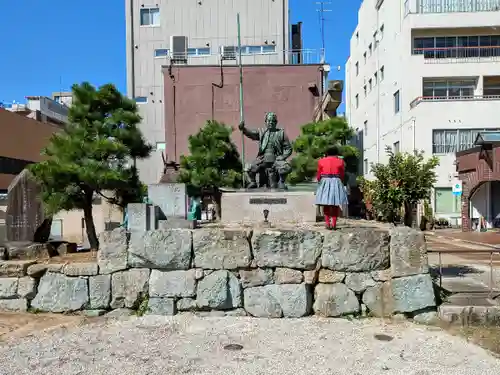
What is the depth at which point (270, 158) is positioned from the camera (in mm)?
9141

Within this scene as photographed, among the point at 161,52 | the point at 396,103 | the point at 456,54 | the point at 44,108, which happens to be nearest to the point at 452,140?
the point at 396,103

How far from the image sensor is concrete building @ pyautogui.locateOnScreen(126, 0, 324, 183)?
1101 inches

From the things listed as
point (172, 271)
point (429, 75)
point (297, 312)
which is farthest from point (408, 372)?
point (429, 75)

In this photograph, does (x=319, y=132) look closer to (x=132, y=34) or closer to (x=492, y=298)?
(x=492, y=298)

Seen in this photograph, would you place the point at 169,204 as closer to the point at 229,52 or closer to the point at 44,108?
the point at 229,52

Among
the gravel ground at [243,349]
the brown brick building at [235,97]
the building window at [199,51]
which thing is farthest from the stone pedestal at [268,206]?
the building window at [199,51]

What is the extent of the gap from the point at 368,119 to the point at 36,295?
2813 cm

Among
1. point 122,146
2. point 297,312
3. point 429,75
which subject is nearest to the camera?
point 297,312

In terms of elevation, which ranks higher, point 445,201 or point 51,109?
point 51,109

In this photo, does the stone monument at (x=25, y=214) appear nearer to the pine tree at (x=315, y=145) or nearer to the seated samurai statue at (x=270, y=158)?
the seated samurai statue at (x=270, y=158)

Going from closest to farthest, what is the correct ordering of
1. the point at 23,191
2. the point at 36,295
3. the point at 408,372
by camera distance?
the point at 408,372 → the point at 36,295 → the point at 23,191

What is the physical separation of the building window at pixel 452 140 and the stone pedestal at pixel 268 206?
17315mm

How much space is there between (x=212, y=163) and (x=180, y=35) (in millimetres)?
15746

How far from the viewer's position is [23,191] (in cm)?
805
